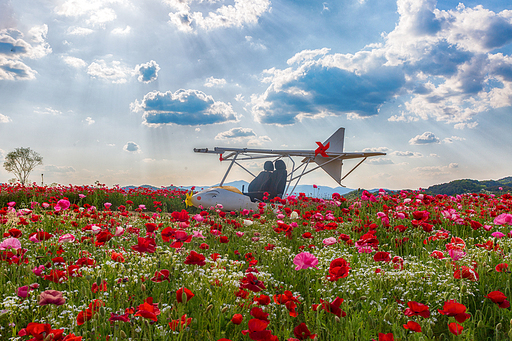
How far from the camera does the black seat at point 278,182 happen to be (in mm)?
13179

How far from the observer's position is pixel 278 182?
43.8 ft

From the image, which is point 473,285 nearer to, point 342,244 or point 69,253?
point 342,244

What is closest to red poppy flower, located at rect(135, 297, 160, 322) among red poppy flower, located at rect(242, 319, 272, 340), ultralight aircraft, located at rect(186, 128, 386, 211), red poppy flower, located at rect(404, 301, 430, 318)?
red poppy flower, located at rect(242, 319, 272, 340)

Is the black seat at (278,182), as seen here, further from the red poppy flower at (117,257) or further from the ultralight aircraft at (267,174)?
the red poppy flower at (117,257)

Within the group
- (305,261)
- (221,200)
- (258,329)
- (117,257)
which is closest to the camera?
(258,329)

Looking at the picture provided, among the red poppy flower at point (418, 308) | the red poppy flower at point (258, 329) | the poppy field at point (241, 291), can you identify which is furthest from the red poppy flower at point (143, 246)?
the red poppy flower at point (418, 308)

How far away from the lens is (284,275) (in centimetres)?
357

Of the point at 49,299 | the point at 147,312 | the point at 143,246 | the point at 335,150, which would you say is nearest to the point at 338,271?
the point at 147,312

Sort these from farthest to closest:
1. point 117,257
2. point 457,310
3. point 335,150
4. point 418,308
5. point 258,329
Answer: point 335,150
point 117,257
point 418,308
point 457,310
point 258,329

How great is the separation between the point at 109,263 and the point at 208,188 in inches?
363

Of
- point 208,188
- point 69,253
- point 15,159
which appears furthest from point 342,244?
point 15,159

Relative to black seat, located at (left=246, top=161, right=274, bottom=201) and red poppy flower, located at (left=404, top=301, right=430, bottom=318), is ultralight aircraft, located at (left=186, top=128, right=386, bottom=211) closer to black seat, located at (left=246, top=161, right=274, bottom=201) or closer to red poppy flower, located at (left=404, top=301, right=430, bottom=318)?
black seat, located at (left=246, top=161, right=274, bottom=201)

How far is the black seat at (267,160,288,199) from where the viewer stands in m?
13.2

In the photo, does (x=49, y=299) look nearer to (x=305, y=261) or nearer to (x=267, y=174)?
(x=305, y=261)
